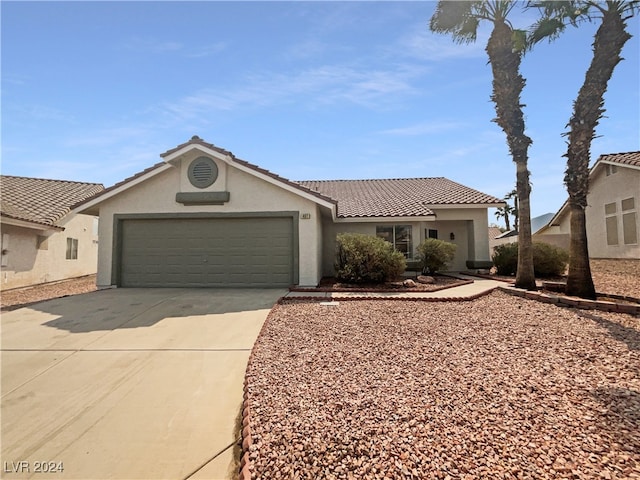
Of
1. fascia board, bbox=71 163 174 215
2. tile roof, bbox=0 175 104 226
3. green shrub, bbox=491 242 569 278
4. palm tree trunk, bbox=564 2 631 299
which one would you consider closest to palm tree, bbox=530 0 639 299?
palm tree trunk, bbox=564 2 631 299

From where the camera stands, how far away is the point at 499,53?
400 inches

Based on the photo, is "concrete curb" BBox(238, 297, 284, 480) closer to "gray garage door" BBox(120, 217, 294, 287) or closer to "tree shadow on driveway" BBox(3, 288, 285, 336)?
"tree shadow on driveway" BBox(3, 288, 285, 336)

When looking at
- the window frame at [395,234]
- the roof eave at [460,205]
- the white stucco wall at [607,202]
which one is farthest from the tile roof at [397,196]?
the white stucco wall at [607,202]

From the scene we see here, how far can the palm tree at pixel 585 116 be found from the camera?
26.9ft

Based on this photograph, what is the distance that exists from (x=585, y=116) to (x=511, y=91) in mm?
2296

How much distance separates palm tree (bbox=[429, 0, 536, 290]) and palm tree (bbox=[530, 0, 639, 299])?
1.21 meters

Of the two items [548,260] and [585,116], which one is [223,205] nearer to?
[585,116]

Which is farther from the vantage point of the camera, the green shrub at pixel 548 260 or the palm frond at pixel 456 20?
the green shrub at pixel 548 260

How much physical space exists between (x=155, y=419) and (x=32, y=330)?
16.7 ft

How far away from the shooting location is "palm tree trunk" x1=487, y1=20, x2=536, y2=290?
10.1m

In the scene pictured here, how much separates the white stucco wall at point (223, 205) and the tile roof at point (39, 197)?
18.1 feet

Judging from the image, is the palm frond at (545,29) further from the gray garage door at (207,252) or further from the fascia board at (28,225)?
the fascia board at (28,225)

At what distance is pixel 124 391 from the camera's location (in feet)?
13.9

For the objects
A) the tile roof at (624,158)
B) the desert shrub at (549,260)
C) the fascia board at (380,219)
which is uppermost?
the tile roof at (624,158)
